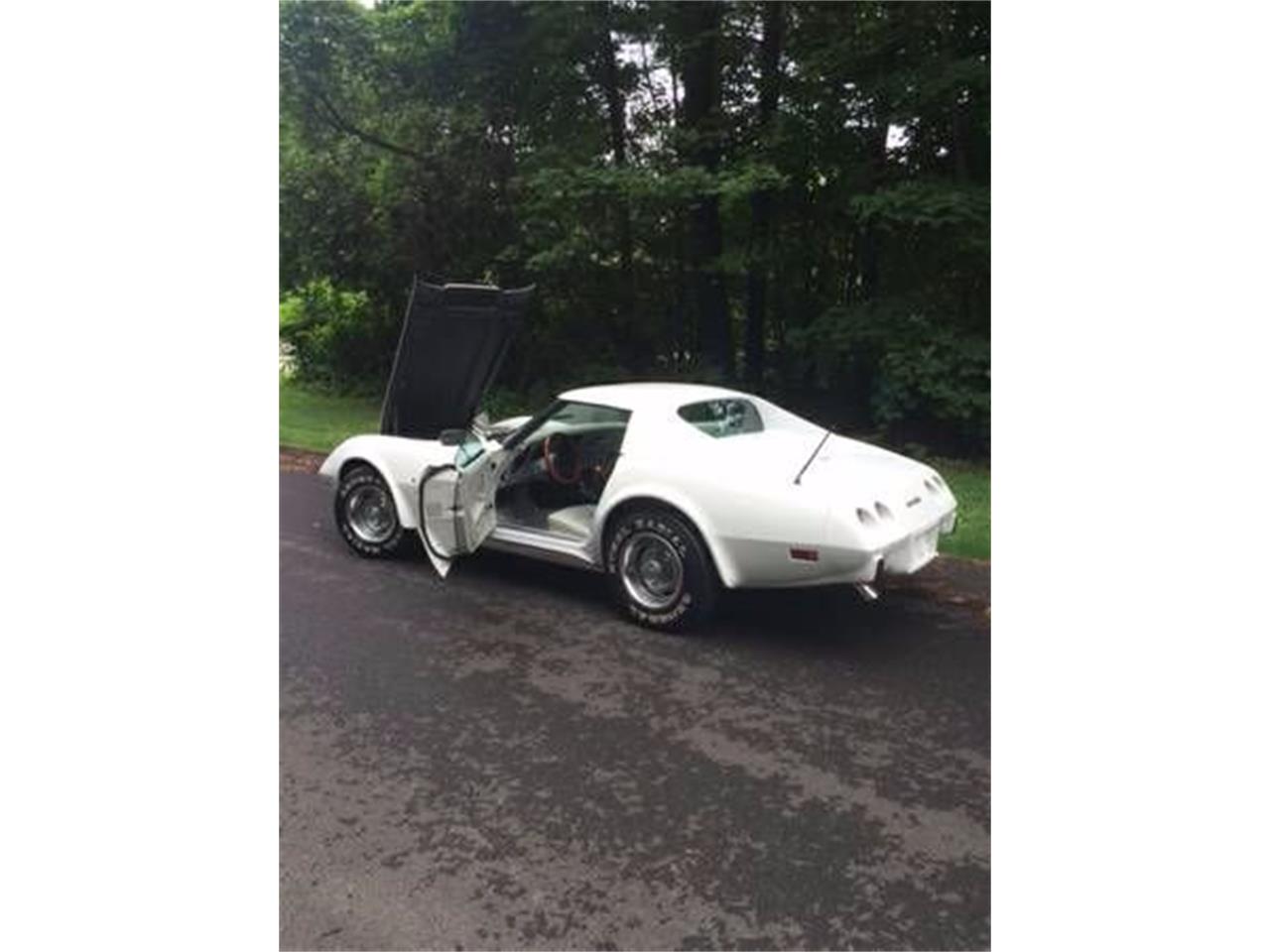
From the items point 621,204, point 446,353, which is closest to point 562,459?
point 446,353

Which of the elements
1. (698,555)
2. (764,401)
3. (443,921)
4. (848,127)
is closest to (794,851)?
(443,921)

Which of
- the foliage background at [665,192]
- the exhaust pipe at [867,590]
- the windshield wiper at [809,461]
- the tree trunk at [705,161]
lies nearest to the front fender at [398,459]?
the foliage background at [665,192]

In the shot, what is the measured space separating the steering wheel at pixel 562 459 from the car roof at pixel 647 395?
0.24 metres

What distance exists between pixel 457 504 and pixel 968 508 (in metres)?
2.00

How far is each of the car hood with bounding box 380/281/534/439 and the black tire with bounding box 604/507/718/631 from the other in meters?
0.98

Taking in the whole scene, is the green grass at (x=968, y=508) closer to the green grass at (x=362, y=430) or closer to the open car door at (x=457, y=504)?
the green grass at (x=362, y=430)

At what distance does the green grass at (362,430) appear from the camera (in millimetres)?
2988

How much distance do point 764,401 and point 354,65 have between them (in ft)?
7.15

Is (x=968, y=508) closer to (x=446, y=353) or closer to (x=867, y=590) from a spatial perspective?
(x=867, y=590)

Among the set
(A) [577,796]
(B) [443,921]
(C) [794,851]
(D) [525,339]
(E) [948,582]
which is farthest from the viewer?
(D) [525,339]

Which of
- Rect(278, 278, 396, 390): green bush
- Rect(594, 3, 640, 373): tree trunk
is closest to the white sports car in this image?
Rect(278, 278, 396, 390): green bush

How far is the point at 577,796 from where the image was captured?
2.20 m

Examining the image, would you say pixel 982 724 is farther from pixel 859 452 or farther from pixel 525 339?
pixel 525 339

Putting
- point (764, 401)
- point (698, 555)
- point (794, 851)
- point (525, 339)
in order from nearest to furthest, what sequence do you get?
1. point (794, 851)
2. point (698, 555)
3. point (764, 401)
4. point (525, 339)
